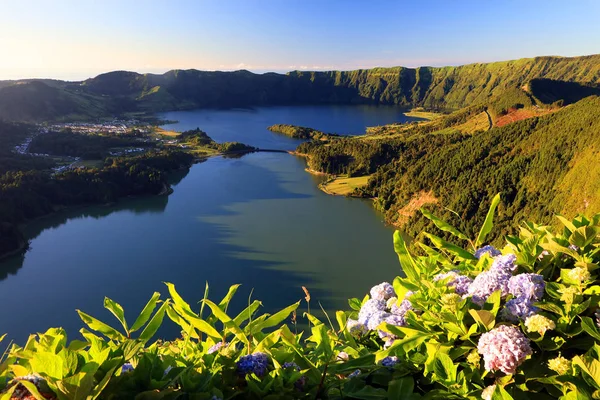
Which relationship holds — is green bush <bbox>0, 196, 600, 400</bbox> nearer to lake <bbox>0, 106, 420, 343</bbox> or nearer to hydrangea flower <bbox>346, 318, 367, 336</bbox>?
hydrangea flower <bbox>346, 318, 367, 336</bbox>

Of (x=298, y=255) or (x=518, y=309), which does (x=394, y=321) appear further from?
(x=298, y=255)

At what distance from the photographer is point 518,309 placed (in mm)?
1202

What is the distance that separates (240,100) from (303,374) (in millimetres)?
161202

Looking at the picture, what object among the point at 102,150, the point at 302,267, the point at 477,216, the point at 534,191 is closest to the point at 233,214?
the point at 302,267

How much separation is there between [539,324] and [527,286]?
16 cm

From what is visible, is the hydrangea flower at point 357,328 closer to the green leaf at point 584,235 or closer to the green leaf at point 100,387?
the green leaf at point 584,235

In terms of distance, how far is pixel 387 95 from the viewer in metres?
169

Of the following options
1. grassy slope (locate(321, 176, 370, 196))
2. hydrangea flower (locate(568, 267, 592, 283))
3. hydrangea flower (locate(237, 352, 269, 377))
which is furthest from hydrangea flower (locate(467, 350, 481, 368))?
grassy slope (locate(321, 176, 370, 196))

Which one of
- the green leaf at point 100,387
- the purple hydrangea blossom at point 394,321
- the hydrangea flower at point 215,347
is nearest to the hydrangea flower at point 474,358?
the purple hydrangea blossom at point 394,321

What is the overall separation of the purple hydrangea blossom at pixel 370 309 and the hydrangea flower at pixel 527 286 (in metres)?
0.51

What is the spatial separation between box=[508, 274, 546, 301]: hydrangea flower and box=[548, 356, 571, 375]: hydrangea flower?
0.19m

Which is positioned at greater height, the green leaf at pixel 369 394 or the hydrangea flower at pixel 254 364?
the hydrangea flower at pixel 254 364

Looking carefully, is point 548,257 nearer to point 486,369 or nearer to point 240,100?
point 486,369

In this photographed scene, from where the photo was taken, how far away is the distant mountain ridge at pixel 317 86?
122875 mm
